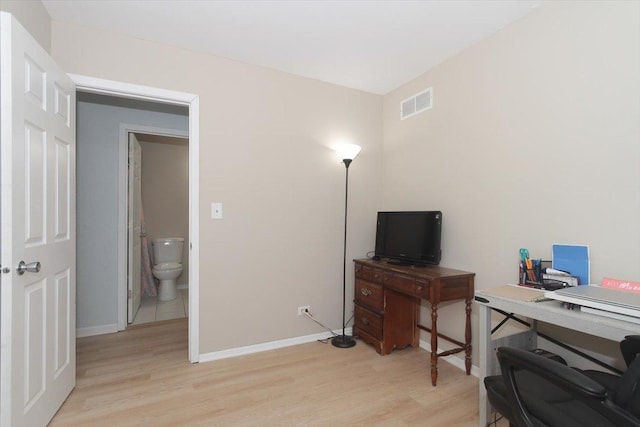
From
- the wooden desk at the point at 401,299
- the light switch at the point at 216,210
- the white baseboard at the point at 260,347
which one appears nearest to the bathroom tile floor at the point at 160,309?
the white baseboard at the point at 260,347

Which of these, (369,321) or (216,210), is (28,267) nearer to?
(216,210)

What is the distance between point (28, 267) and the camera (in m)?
1.48

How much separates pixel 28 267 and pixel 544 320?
97.6 inches

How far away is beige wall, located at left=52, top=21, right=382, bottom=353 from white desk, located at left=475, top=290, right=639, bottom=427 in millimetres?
1534

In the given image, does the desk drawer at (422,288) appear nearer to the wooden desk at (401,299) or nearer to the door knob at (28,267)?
the wooden desk at (401,299)

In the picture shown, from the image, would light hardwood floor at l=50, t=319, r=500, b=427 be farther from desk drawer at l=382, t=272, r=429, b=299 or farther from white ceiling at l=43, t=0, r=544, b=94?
white ceiling at l=43, t=0, r=544, b=94

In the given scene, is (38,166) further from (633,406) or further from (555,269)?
(555,269)

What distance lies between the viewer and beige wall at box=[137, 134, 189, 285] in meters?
4.91

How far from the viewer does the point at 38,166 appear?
162cm

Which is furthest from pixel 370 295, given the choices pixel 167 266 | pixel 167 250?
pixel 167 250

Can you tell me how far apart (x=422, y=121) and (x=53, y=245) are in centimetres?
287

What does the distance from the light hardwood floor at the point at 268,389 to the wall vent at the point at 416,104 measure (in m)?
2.18

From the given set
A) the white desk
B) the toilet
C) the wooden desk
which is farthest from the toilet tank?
the white desk

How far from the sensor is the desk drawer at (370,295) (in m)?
2.66
